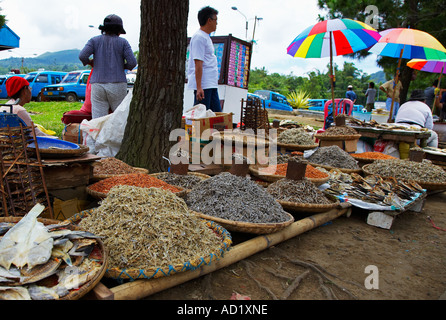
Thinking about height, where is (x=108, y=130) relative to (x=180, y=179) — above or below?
above

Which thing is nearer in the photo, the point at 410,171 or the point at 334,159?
the point at 410,171

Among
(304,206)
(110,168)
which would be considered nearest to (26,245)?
(110,168)

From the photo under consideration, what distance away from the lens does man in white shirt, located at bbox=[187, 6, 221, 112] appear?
13.1ft

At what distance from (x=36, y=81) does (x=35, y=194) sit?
718 inches

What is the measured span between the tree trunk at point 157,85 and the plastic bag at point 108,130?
0.42 m

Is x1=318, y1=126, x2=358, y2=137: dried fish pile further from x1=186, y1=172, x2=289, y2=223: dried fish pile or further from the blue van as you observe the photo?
the blue van

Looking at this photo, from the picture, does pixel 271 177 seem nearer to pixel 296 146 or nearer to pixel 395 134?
pixel 296 146

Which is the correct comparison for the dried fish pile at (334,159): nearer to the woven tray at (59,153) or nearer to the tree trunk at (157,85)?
the tree trunk at (157,85)

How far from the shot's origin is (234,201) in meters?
Result: 2.37

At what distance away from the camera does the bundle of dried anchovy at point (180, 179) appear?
9.29 ft

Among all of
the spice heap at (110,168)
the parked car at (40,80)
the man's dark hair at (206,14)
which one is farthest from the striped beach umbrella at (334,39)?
the parked car at (40,80)

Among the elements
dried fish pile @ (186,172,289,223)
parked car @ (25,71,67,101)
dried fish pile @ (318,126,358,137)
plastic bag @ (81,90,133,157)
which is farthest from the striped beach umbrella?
parked car @ (25,71,67,101)

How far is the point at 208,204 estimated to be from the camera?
237 centimetres

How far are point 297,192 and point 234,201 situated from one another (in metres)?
0.72
